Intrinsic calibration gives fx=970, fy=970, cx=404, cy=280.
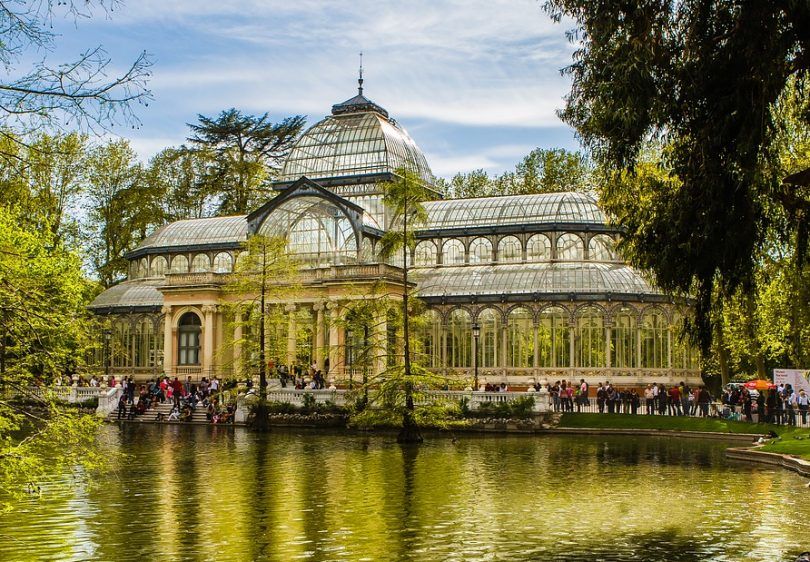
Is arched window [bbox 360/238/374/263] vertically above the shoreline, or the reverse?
arched window [bbox 360/238/374/263]

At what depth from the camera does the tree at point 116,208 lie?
7081cm

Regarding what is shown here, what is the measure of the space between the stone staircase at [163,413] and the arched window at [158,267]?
18750 mm

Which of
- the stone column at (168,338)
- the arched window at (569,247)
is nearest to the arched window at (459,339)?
the arched window at (569,247)

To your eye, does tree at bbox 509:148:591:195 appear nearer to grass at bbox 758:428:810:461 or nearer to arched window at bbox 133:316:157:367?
arched window at bbox 133:316:157:367

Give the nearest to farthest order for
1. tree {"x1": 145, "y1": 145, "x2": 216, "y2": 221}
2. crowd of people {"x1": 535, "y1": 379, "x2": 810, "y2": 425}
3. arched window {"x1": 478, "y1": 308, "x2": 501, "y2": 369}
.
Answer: crowd of people {"x1": 535, "y1": 379, "x2": 810, "y2": 425}
arched window {"x1": 478, "y1": 308, "x2": 501, "y2": 369}
tree {"x1": 145, "y1": 145, "x2": 216, "y2": 221}

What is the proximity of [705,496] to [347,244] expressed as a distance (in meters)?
38.5

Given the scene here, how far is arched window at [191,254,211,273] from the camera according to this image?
65.3 meters

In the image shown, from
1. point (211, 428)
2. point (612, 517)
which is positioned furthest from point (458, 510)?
point (211, 428)

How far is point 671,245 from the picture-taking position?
18328 millimetres

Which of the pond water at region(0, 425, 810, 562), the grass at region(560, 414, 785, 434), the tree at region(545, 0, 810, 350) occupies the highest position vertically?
the tree at region(545, 0, 810, 350)

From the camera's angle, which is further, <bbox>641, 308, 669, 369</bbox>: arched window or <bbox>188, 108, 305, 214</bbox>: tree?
<bbox>188, 108, 305, 214</bbox>: tree

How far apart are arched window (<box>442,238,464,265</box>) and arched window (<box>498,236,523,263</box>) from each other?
257 centimetres

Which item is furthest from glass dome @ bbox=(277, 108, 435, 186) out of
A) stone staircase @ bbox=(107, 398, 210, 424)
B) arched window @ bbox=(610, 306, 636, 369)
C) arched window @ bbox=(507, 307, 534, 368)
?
→ stone staircase @ bbox=(107, 398, 210, 424)

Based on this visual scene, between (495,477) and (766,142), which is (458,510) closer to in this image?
(495,477)
